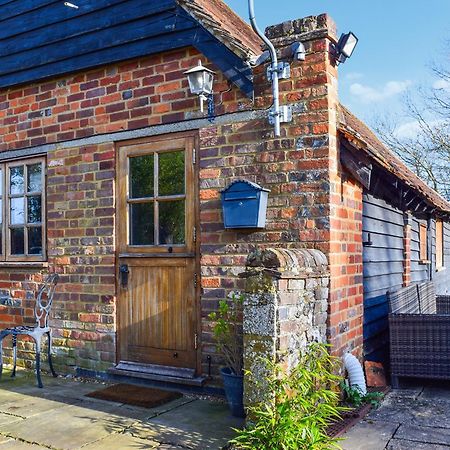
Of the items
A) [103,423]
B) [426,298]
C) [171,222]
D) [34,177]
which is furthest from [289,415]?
[426,298]

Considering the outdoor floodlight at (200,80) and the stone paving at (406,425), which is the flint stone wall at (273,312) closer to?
the stone paving at (406,425)

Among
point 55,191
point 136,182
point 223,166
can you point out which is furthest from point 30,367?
point 223,166

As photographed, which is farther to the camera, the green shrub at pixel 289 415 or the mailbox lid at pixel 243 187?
the mailbox lid at pixel 243 187

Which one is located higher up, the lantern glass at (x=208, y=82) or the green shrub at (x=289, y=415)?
the lantern glass at (x=208, y=82)

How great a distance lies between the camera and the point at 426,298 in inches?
280

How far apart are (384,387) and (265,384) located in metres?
2.10

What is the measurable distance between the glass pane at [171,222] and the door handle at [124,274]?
49cm

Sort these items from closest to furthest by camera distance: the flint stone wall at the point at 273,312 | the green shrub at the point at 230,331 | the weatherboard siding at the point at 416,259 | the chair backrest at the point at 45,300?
the flint stone wall at the point at 273,312 < the green shrub at the point at 230,331 < the chair backrest at the point at 45,300 < the weatherboard siding at the point at 416,259

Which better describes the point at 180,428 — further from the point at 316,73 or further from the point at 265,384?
the point at 316,73

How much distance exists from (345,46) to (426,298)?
13.3ft

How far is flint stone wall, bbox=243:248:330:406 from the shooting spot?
347 centimetres

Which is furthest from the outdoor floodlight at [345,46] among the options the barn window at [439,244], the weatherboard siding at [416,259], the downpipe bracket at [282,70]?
the barn window at [439,244]

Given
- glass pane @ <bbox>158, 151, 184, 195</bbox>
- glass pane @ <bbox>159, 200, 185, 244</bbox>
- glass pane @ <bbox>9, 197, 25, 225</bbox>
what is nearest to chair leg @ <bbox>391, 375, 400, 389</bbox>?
glass pane @ <bbox>159, 200, 185, 244</bbox>

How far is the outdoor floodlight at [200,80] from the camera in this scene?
465 centimetres
